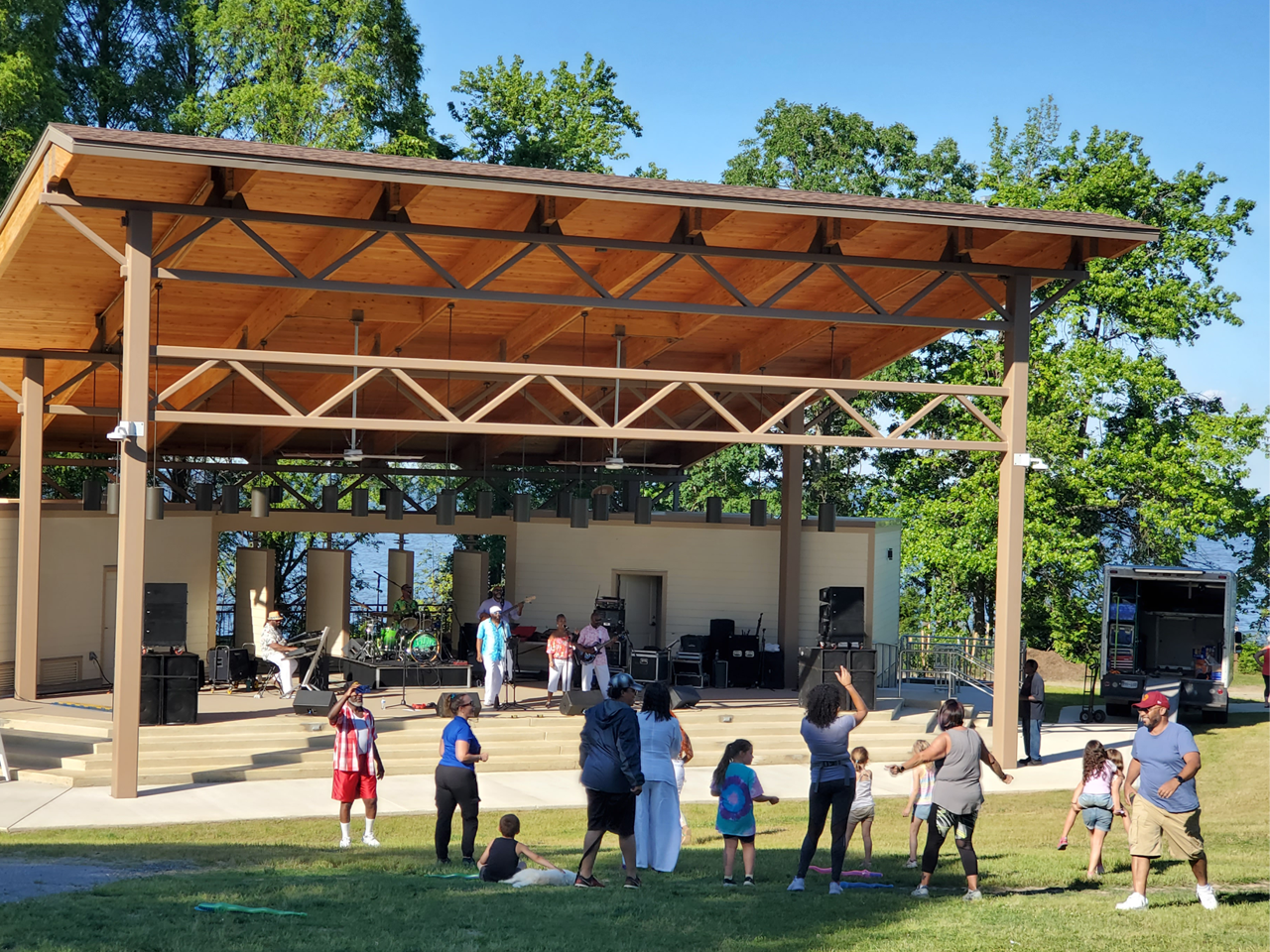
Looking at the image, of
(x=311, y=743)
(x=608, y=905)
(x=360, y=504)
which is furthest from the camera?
(x=360, y=504)

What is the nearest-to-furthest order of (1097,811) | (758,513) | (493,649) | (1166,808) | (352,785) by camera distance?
(1166,808) → (1097,811) → (352,785) → (493,649) → (758,513)

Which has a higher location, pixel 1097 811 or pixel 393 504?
pixel 393 504

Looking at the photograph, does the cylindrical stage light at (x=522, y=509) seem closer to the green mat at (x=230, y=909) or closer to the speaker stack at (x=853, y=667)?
the speaker stack at (x=853, y=667)

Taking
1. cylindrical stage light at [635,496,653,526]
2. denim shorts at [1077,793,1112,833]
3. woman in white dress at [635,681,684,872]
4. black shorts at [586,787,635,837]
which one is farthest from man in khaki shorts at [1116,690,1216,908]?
cylindrical stage light at [635,496,653,526]

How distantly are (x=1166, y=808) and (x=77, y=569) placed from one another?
1345 cm

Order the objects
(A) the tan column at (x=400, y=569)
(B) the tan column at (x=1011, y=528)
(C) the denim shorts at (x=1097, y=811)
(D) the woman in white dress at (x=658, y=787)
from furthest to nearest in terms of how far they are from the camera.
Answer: (A) the tan column at (x=400, y=569)
(B) the tan column at (x=1011, y=528)
(C) the denim shorts at (x=1097, y=811)
(D) the woman in white dress at (x=658, y=787)

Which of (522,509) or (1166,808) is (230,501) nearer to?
(522,509)

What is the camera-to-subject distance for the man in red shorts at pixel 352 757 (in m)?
8.86

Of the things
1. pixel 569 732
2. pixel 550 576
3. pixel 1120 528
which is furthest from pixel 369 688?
pixel 1120 528

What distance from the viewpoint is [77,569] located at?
16.4m

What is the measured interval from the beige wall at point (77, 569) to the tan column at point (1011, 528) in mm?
10470

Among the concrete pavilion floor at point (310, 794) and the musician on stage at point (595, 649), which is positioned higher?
the musician on stage at point (595, 649)

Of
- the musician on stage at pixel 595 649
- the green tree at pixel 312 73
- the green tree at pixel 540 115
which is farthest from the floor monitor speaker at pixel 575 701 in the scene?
the green tree at pixel 540 115

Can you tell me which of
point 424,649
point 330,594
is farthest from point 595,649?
point 330,594
